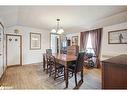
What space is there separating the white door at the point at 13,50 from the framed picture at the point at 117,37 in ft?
15.1

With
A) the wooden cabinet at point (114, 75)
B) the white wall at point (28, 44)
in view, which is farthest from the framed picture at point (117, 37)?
the white wall at point (28, 44)

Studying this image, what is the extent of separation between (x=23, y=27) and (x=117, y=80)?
219 inches

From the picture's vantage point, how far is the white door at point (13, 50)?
17.1 ft

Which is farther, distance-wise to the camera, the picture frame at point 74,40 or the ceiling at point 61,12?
the picture frame at point 74,40

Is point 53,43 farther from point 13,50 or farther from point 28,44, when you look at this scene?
point 13,50

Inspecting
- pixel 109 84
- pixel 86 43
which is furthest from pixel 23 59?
pixel 109 84

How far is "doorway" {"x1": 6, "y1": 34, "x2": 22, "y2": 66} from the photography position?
5188 mm

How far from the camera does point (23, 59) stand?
18.9 ft

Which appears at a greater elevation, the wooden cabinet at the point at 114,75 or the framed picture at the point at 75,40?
the framed picture at the point at 75,40

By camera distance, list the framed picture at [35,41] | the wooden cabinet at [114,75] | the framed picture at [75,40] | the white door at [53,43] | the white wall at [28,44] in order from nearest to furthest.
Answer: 1. the wooden cabinet at [114,75]
2. the white wall at [28,44]
3. the framed picture at [35,41]
4. the framed picture at [75,40]
5. the white door at [53,43]

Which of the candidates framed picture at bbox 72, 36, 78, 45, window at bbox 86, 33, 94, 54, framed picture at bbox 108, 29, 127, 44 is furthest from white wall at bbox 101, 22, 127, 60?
framed picture at bbox 72, 36, 78, 45

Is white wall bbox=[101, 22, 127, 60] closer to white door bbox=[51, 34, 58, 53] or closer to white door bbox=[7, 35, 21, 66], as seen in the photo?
white door bbox=[51, 34, 58, 53]

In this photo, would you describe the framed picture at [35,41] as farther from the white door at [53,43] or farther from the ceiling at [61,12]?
the ceiling at [61,12]

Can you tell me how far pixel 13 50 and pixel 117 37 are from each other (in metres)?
5.04
